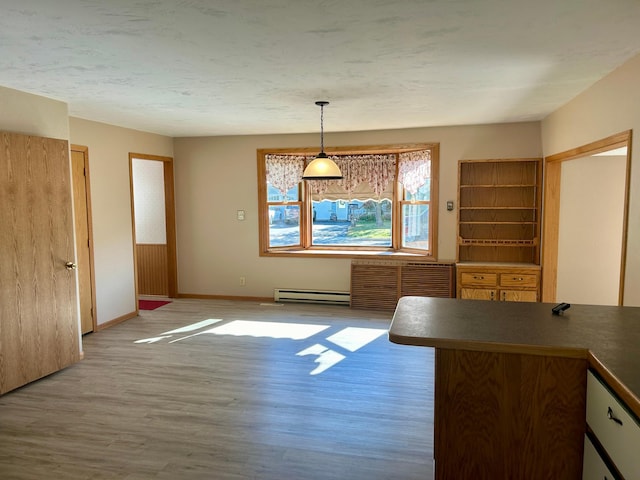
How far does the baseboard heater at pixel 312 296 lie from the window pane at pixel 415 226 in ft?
3.97

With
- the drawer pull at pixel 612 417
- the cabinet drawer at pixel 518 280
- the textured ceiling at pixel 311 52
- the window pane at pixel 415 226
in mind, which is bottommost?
the cabinet drawer at pixel 518 280

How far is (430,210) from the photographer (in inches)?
233

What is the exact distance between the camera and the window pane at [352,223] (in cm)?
657

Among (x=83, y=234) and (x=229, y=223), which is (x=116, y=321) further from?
(x=229, y=223)

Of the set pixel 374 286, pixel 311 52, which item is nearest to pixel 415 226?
pixel 374 286

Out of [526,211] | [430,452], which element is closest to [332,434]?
[430,452]

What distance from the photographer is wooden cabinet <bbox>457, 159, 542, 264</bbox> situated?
5.49 m

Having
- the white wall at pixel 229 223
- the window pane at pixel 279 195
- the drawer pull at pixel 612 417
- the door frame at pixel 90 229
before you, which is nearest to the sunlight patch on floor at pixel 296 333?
the door frame at pixel 90 229

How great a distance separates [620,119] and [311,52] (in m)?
2.27

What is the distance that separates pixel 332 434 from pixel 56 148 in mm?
3256

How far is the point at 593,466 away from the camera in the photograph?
5.52ft

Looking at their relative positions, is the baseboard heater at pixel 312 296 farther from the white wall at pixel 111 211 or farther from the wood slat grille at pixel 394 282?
the white wall at pixel 111 211

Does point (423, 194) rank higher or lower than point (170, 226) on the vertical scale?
higher

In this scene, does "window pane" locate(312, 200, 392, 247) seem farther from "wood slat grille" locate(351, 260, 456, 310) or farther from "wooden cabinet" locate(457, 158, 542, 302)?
"wooden cabinet" locate(457, 158, 542, 302)
